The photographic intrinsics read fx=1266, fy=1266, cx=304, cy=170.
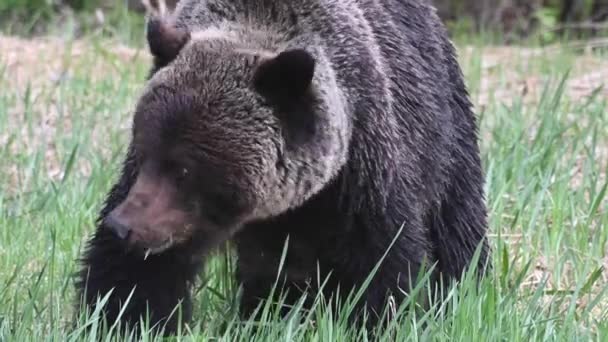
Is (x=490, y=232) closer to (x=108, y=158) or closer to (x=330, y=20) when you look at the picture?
(x=330, y=20)

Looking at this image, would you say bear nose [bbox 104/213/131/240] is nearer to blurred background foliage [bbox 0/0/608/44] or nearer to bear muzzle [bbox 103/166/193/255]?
bear muzzle [bbox 103/166/193/255]

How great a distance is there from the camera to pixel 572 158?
257 inches

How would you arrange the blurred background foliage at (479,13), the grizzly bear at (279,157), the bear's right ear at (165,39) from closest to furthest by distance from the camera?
the grizzly bear at (279,157), the bear's right ear at (165,39), the blurred background foliage at (479,13)

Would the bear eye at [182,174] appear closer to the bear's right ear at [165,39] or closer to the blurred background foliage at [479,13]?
the bear's right ear at [165,39]

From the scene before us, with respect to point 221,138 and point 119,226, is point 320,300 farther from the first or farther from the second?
point 119,226

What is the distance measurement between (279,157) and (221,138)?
241 mm

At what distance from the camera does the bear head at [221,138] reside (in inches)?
156

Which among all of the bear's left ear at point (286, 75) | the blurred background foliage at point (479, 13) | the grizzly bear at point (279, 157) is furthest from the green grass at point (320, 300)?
the blurred background foliage at point (479, 13)

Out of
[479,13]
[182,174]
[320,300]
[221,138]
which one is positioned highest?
[221,138]

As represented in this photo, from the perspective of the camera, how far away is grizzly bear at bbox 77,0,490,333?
4.01 meters

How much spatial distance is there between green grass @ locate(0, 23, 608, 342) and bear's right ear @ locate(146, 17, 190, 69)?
854 mm

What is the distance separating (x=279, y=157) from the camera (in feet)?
13.7

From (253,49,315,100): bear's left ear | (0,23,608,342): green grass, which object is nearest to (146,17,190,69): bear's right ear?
(253,49,315,100): bear's left ear

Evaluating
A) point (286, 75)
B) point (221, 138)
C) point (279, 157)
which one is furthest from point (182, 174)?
point (286, 75)
